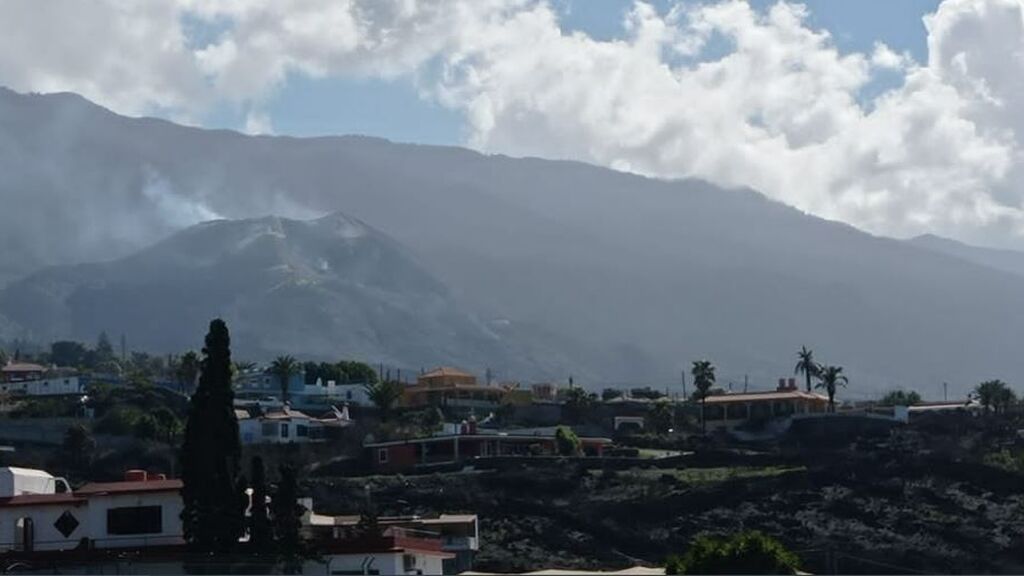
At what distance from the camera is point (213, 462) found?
65.8 meters

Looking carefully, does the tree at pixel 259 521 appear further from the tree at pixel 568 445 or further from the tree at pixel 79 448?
the tree at pixel 568 445

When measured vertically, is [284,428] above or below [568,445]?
above

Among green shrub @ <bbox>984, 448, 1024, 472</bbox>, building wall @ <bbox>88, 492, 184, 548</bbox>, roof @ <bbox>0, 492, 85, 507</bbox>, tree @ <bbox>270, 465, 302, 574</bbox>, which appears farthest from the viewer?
green shrub @ <bbox>984, 448, 1024, 472</bbox>

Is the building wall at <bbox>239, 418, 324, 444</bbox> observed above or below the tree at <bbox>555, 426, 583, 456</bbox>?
above

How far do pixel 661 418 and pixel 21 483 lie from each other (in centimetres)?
11481

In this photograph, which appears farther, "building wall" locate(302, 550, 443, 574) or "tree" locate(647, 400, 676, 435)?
"tree" locate(647, 400, 676, 435)

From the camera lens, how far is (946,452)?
160000mm

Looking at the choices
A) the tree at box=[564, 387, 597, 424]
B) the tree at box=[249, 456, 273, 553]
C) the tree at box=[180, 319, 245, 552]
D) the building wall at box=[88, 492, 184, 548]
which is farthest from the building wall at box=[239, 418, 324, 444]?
the tree at box=[249, 456, 273, 553]

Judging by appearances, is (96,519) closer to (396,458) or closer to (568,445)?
(396,458)

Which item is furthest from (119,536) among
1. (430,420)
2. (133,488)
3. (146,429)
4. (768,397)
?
(768,397)

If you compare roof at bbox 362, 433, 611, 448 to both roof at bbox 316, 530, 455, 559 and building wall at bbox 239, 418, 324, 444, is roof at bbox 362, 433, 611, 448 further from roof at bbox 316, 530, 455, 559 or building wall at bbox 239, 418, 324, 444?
roof at bbox 316, 530, 455, 559

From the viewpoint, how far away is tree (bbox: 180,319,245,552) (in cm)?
6450

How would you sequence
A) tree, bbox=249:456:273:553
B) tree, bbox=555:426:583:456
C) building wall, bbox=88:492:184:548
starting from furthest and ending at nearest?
tree, bbox=555:426:583:456 < building wall, bbox=88:492:184:548 < tree, bbox=249:456:273:553

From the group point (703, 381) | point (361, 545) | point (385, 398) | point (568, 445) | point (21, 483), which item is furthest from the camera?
point (703, 381)
